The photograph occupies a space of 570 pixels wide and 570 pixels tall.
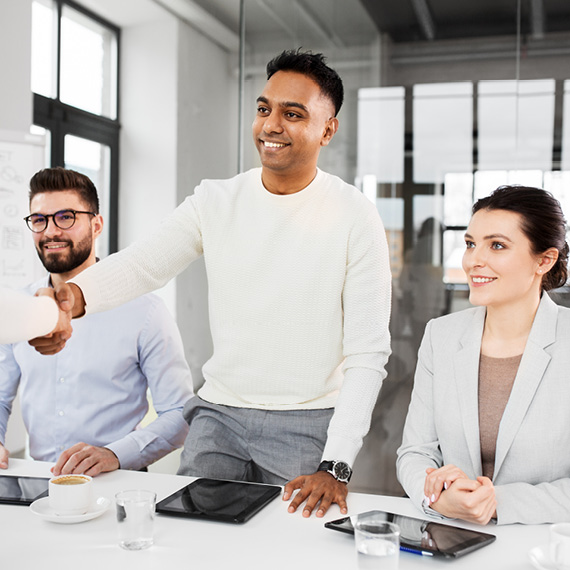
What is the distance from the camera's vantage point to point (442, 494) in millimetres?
1507

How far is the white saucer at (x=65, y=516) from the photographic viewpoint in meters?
1.44

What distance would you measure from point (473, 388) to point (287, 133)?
86cm

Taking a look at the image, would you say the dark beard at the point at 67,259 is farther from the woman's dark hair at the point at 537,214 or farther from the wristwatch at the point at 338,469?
the woman's dark hair at the point at 537,214

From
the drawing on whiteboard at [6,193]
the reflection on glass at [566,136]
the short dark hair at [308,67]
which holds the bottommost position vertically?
the drawing on whiteboard at [6,193]

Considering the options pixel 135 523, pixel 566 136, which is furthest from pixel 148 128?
pixel 135 523

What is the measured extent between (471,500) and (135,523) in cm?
65

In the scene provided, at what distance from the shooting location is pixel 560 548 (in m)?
1.21

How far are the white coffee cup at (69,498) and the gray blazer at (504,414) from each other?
0.71 metres

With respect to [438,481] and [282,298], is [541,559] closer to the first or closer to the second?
[438,481]

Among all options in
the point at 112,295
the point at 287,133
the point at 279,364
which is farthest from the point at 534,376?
the point at 112,295

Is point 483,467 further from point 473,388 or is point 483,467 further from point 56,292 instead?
point 56,292

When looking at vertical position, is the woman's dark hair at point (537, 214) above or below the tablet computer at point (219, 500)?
above

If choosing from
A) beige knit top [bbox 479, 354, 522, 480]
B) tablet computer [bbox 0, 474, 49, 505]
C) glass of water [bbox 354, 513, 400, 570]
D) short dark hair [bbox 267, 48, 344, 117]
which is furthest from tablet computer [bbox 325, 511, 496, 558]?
short dark hair [bbox 267, 48, 344, 117]

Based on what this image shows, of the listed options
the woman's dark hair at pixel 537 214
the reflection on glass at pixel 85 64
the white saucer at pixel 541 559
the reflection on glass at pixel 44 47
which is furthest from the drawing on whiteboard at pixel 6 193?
the white saucer at pixel 541 559
